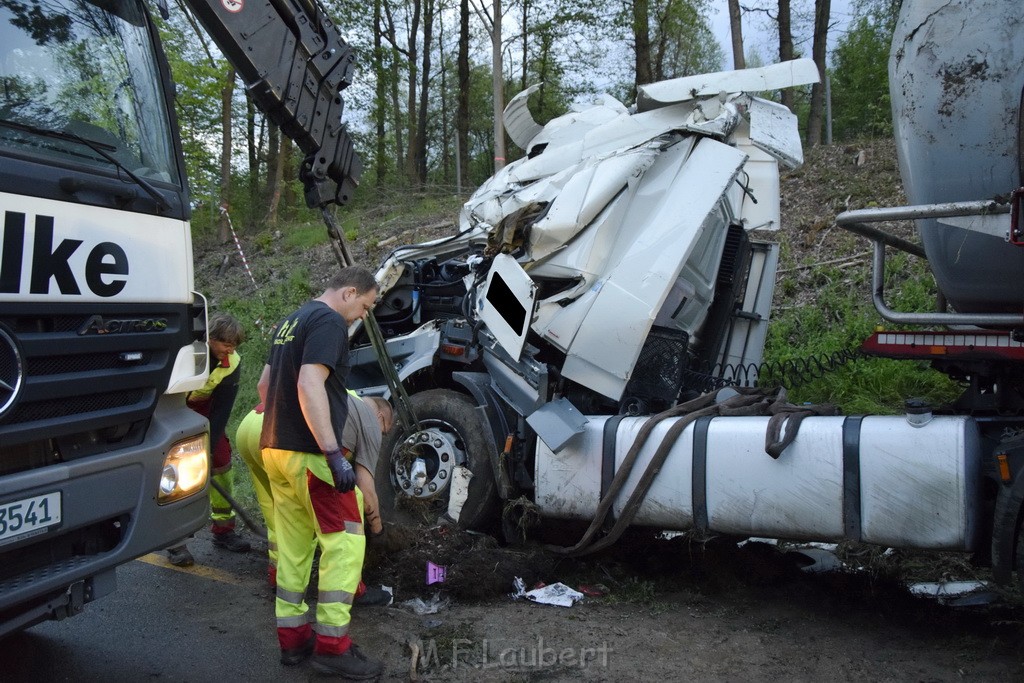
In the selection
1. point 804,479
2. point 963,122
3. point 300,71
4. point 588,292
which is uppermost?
point 300,71

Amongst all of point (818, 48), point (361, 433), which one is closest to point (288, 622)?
point (361, 433)

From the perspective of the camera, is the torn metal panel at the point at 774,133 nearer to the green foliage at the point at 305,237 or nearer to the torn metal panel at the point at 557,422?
the torn metal panel at the point at 557,422

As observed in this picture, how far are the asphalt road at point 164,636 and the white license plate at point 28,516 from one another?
1.07 meters

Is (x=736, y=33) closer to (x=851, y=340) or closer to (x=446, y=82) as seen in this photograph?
(x=851, y=340)

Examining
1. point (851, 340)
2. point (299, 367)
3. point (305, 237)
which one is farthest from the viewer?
point (305, 237)

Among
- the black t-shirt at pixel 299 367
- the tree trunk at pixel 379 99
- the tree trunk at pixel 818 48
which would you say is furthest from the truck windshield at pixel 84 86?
the tree trunk at pixel 379 99

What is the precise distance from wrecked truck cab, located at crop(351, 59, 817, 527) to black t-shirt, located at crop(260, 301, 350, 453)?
1335 mm

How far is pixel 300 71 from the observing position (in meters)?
4.76

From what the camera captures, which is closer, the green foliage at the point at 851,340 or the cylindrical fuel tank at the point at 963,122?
the cylindrical fuel tank at the point at 963,122

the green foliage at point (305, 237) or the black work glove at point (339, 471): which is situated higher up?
the green foliage at point (305, 237)

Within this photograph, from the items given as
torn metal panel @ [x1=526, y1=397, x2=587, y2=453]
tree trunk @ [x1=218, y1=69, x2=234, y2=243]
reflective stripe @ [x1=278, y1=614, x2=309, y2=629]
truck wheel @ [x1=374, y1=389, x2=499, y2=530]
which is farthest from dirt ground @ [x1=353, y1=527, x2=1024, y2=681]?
tree trunk @ [x1=218, y1=69, x2=234, y2=243]

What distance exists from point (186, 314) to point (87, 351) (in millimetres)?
480

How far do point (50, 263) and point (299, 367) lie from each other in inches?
40.1

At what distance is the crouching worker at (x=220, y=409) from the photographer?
4.92 meters
